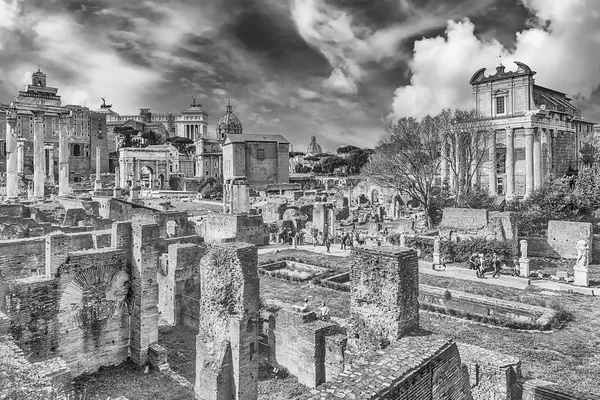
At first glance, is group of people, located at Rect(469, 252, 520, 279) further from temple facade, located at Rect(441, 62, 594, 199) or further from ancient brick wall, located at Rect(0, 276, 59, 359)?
temple facade, located at Rect(441, 62, 594, 199)

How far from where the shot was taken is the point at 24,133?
10275 cm

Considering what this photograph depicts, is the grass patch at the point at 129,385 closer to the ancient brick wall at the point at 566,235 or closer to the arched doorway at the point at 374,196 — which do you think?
the ancient brick wall at the point at 566,235

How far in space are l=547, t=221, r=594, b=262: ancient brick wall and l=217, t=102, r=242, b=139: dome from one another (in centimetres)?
10644

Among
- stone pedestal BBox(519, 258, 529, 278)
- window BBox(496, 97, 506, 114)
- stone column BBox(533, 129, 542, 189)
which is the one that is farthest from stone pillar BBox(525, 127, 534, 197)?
stone pedestal BBox(519, 258, 529, 278)

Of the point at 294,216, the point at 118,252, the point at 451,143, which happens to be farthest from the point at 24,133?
the point at 118,252

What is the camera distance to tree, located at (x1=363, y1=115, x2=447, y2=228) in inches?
1252

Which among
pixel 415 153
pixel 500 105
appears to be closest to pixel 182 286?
pixel 415 153

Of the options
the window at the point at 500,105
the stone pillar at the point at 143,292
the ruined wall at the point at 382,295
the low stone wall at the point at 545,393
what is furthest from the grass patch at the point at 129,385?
the window at the point at 500,105

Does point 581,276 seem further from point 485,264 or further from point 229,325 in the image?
point 229,325

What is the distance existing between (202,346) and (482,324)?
9.35 metres

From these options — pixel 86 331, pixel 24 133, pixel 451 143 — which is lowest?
pixel 86 331

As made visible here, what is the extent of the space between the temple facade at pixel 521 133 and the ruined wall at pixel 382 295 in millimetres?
36680

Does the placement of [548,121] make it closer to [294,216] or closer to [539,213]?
[539,213]

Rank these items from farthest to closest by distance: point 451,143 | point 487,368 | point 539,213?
point 451,143, point 539,213, point 487,368
